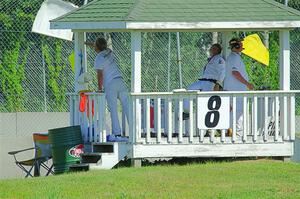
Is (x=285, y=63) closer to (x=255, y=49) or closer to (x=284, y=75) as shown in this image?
(x=284, y=75)

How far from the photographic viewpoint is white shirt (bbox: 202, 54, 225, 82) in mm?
21391

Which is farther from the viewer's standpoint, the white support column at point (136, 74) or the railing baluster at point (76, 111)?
the railing baluster at point (76, 111)

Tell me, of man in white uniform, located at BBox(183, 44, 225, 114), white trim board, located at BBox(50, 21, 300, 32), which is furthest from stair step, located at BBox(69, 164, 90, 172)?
man in white uniform, located at BBox(183, 44, 225, 114)

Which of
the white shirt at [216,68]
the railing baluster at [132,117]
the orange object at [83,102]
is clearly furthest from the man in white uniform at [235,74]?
the orange object at [83,102]

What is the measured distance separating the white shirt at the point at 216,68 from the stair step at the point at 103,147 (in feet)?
7.15

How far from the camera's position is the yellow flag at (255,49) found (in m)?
26.3

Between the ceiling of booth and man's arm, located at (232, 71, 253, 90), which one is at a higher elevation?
the ceiling of booth

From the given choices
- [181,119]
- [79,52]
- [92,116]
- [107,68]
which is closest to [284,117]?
[181,119]

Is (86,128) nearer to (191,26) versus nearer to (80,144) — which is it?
(80,144)

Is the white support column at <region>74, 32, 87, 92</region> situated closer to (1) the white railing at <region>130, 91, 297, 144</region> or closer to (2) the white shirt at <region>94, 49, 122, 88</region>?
(2) the white shirt at <region>94, 49, 122, 88</region>

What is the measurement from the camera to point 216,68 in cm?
2138

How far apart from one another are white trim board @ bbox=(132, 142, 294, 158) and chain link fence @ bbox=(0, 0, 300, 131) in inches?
293

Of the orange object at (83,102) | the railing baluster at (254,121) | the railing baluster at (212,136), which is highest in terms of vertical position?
the orange object at (83,102)

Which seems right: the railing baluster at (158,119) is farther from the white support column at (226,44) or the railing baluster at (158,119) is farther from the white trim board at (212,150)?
the white support column at (226,44)
